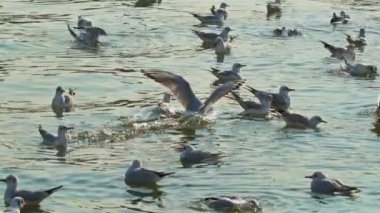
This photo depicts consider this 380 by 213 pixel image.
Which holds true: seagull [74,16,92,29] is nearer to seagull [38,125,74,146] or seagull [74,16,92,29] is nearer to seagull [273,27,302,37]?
seagull [273,27,302,37]

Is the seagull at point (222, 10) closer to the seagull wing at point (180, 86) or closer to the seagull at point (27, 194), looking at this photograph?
the seagull wing at point (180, 86)

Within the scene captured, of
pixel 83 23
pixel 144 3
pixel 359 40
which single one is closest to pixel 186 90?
pixel 359 40

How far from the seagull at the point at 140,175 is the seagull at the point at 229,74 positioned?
8.07 m

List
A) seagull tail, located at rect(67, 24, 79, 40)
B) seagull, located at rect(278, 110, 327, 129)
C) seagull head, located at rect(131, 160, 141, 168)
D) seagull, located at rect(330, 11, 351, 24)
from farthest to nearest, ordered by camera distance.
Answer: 1. seagull, located at rect(330, 11, 351, 24)
2. seagull tail, located at rect(67, 24, 79, 40)
3. seagull, located at rect(278, 110, 327, 129)
4. seagull head, located at rect(131, 160, 141, 168)

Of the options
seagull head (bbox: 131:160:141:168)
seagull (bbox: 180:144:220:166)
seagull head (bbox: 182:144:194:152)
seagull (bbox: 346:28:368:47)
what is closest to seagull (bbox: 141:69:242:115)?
seagull (bbox: 180:144:220:166)

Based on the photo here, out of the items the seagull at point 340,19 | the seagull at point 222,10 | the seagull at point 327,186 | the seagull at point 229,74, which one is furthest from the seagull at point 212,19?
the seagull at point 327,186

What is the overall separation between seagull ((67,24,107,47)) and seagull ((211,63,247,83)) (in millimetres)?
4260

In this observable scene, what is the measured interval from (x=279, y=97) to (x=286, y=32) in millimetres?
7992

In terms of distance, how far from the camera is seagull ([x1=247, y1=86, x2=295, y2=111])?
23.0 meters

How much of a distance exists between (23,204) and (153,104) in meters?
7.81

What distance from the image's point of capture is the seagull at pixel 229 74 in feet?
84.1

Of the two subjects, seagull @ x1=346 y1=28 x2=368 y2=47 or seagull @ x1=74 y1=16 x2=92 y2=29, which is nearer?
seagull @ x1=346 y1=28 x2=368 y2=47

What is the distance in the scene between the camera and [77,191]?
17172mm

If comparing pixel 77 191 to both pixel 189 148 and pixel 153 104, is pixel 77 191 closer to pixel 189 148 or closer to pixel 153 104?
pixel 189 148
